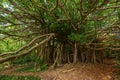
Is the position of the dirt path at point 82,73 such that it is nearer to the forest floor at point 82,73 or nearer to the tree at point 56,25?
the forest floor at point 82,73

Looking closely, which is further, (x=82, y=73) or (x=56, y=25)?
(x=56, y=25)

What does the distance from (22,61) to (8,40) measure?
2.01 meters

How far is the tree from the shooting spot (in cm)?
473

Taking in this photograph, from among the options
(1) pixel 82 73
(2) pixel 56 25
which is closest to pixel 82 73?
(1) pixel 82 73

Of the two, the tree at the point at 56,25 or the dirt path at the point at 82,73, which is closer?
the tree at the point at 56,25

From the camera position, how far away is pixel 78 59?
638 cm

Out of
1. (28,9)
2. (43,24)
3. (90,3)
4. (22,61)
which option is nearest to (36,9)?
(28,9)

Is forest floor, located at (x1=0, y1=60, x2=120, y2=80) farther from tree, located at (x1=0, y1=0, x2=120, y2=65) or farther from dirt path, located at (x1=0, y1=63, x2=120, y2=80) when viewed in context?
tree, located at (x1=0, y1=0, x2=120, y2=65)

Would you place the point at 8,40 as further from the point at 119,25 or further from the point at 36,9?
the point at 119,25

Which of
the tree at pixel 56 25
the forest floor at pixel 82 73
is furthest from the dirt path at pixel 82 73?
the tree at pixel 56 25

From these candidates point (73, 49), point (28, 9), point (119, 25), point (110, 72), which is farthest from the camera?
point (73, 49)

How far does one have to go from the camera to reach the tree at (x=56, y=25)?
15.5 ft

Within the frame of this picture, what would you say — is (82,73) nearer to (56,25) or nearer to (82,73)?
(82,73)

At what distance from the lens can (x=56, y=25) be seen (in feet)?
18.1
